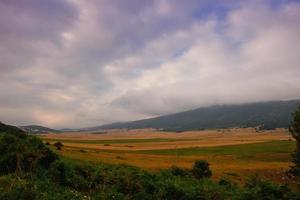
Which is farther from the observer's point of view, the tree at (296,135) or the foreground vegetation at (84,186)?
the tree at (296,135)

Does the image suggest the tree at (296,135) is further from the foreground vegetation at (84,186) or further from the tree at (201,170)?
the foreground vegetation at (84,186)

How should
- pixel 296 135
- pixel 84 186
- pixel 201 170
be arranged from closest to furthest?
pixel 84 186
pixel 201 170
pixel 296 135

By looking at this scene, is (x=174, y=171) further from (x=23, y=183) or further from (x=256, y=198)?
(x=23, y=183)

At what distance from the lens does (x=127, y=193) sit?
21.3 metres

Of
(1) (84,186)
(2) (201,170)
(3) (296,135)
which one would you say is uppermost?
(3) (296,135)

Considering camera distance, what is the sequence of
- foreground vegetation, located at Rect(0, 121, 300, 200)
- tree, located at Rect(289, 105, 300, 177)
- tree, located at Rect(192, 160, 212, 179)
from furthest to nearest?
tree, located at Rect(289, 105, 300, 177), tree, located at Rect(192, 160, 212, 179), foreground vegetation, located at Rect(0, 121, 300, 200)

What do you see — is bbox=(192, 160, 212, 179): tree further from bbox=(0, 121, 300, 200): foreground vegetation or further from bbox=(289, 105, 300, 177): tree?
bbox=(0, 121, 300, 200): foreground vegetation

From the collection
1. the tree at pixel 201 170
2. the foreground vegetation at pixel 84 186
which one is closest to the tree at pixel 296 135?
the tree at pixel 201 170

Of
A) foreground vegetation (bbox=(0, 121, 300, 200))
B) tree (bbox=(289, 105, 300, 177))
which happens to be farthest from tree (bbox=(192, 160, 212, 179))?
foreground vegetation (bbox=(0, 121, 300, 200))

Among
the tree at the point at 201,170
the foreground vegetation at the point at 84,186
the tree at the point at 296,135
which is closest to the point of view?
the foreground vegetation at the point at 84,186

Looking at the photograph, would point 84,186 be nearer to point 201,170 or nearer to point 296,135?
point 201,170

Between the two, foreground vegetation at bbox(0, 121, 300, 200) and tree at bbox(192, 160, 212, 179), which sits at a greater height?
foreground vegetation at bbox(0, 121, 300, 200)

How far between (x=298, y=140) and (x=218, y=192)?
1200 inches

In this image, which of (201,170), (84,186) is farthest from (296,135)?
(84,186)
